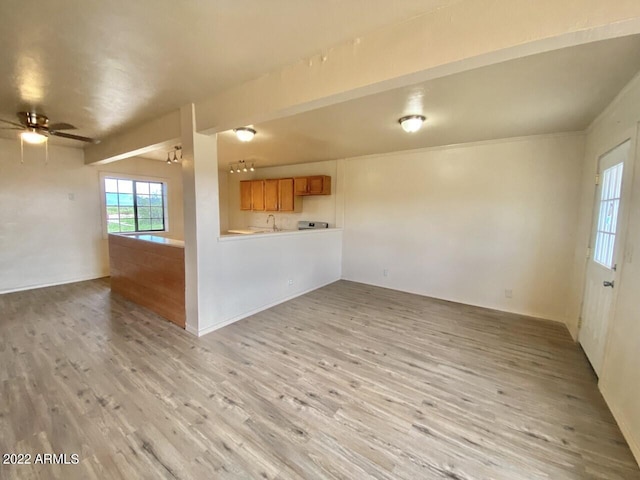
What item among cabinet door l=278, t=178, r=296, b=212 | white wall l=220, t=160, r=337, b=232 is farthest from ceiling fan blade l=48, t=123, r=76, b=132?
white wall l=220, t=160, r=337, b=232

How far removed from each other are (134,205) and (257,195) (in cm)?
257

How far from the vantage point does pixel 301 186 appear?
5648 millimetres

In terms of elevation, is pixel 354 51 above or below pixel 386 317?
above

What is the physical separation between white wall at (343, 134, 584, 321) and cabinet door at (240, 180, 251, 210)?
99.5 inches

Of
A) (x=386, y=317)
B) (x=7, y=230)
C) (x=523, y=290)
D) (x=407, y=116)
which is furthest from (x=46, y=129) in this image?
(x=523, y=290)

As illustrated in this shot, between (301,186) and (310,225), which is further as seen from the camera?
(310,225)

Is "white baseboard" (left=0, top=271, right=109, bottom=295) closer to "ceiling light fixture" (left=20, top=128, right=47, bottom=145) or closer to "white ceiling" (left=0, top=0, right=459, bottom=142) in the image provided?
"ceiling light fixture" (left=20, top=128, right=47, bottom=145)

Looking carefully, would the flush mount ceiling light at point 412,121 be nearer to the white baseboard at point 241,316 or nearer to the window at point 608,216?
the window at point 608,216

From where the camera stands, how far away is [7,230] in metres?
4.36

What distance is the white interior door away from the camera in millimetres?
2194

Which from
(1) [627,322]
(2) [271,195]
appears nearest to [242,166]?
(2) [271,195]

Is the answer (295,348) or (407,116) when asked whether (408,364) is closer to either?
(295,348)

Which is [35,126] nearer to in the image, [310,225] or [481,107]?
[310,225]

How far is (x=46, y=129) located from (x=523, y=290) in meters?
6.32
